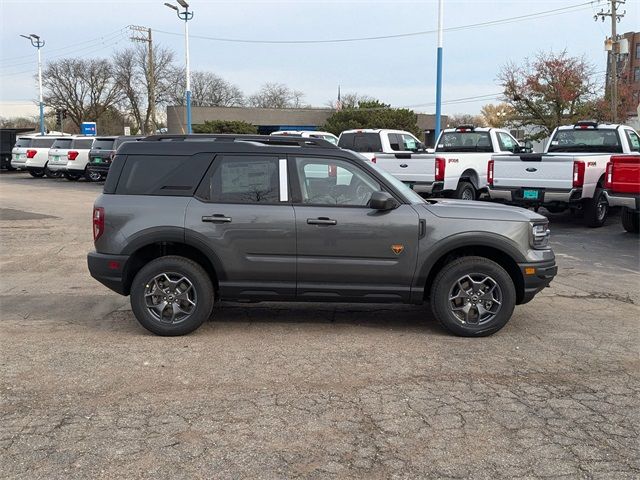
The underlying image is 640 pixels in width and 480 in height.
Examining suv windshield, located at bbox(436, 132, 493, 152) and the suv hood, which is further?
suv windshield, located at bbox(436, 132, 493, 152)

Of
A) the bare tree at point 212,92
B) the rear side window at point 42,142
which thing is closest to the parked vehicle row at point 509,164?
the rear side window at point 42,142

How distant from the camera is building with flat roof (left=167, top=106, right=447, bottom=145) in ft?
198

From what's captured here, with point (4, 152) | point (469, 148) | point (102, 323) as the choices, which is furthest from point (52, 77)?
point (102, 323)

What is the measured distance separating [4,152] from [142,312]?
34907 mm

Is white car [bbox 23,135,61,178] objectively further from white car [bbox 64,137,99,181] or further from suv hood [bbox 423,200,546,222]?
suv hood [bbox 423,200,546,222]

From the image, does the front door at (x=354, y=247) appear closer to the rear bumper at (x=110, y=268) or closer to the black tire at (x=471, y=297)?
the black tire at (x=471, y=297)

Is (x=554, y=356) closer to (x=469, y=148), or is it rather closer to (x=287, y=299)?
(x=287, y=299)

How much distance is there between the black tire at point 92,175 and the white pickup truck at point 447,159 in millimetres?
14813

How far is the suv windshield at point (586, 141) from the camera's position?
47.2ft

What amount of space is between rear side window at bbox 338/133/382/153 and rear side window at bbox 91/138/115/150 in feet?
42.7

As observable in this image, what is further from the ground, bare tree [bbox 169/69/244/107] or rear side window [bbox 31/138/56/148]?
bare tree [bbox 169/69/244/107]

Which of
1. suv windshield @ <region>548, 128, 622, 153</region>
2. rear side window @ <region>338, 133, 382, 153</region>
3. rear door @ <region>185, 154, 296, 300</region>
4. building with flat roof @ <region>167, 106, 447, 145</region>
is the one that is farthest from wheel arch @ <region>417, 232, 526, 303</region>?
building with flat roof @ <region>167, 106, 447, 145</region>

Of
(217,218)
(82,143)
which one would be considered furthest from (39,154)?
(217,218)

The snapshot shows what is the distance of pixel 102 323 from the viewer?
632 cm
